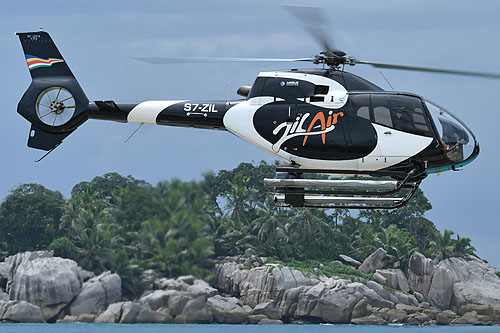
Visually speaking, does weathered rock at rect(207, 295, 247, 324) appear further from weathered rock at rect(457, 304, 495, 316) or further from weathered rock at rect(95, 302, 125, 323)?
weathered rock at rect(457, 304, 495, 316)

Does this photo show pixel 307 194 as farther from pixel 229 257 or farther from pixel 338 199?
pixel 229 257

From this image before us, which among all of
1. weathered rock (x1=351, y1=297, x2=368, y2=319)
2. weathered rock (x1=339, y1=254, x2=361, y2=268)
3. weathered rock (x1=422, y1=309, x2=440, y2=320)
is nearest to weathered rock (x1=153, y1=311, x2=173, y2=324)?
weathered rock (x1=351, y1=297, x2=368, y2=319)

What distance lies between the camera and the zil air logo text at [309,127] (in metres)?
13.7

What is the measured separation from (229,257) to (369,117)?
4448 cm

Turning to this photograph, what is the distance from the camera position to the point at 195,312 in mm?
53344

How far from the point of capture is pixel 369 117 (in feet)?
44.6

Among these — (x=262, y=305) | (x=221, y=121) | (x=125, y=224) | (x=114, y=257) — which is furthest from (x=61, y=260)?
(x=221, y=121)

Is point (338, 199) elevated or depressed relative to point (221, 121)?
depressed

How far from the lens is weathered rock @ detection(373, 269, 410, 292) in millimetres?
61750

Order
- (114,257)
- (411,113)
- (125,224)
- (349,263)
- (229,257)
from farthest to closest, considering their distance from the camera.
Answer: (349,263) → (229,257) → (114,257) → (125,224) → (411,113)

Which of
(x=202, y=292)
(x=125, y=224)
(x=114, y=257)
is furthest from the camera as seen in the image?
(x=202, y=292)

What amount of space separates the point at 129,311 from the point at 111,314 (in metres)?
1.72

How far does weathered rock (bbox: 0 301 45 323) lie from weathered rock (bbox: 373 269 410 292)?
21.5 metres

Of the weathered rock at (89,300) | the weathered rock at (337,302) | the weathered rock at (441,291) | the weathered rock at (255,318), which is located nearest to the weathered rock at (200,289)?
the weathered rock at (255,318)
